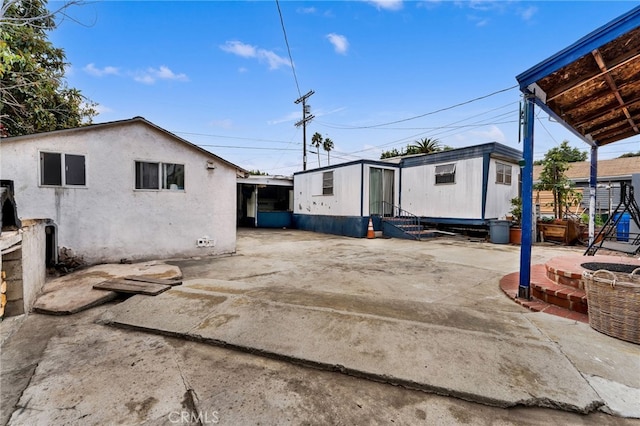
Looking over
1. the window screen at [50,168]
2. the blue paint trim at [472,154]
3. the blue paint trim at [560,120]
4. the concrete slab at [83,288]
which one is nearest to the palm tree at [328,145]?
the blue paint trim at [472,154]

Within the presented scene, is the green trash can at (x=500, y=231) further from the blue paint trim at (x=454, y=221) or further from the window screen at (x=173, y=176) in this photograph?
the window screen at (x=173, y=176)

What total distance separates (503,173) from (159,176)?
38.1 ft

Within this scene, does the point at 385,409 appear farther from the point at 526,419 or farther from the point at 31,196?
the point at 31,196

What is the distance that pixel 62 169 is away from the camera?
5602 millimetres

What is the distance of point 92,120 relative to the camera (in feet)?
40.5

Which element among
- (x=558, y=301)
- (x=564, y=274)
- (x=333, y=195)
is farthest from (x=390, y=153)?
(x=558, y=301)

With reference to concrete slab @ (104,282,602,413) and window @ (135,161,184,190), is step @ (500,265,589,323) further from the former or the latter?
window @ (135,161,184,190)

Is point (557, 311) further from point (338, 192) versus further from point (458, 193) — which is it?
point (338, 192)

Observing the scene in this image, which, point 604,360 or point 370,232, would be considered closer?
point 604,360

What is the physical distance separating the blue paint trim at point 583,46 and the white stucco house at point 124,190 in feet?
21.3

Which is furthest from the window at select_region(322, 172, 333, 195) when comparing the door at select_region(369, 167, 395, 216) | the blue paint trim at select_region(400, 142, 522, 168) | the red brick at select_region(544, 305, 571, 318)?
the red brick at select_region(544, 305, 571, 318)

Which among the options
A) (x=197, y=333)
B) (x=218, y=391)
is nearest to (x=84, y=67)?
(x=197, y=333)

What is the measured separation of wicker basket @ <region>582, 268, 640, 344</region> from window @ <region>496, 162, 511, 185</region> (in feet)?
27.7

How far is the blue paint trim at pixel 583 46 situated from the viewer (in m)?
2.58
